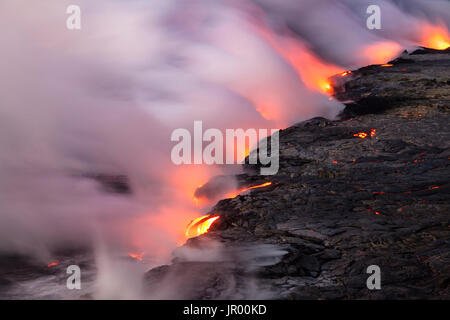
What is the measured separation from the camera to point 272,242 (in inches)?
126

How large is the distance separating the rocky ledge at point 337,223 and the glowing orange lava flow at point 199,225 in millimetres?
116

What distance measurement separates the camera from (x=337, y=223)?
3396mm

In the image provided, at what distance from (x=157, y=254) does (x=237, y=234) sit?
92 cm

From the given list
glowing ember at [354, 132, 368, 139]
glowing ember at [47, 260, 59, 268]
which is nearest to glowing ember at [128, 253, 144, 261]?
glowing ember at [47, 260, 59, 268]

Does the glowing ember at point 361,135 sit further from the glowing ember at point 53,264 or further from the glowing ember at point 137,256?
the glowing ember at point 53,264

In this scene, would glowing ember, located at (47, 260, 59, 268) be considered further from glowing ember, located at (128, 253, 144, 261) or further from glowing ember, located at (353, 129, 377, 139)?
glowing ember, located at (353, 129, 377, 139)

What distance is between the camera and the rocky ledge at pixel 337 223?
2.63m

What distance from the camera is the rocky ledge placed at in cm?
263

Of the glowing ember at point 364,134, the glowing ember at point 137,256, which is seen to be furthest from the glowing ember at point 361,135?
the glowing ember at point 137,256

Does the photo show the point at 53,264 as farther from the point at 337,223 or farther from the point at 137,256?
the point at 337,223

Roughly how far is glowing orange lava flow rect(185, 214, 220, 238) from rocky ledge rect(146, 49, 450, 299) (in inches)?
4.6

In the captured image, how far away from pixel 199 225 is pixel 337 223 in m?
1.26
